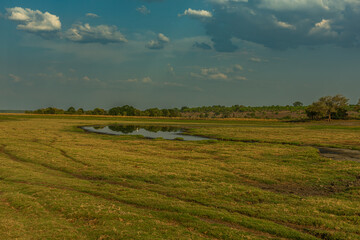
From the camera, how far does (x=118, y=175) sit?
2344 cm

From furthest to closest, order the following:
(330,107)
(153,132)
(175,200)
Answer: (330,107), (153,132), (175,200)

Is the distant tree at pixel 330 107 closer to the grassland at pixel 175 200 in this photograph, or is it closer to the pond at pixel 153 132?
the pond at pixel 153 132

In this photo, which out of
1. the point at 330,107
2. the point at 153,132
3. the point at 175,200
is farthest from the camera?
the point at 330,107

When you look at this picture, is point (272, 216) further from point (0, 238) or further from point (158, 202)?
point (0, 238)

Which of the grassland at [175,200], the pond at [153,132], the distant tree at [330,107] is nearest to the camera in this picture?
the grassland at [175,200]

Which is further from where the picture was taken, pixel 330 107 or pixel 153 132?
pixel 330 107

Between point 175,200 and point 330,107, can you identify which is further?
point 330,107

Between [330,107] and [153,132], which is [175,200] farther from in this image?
[330,107]

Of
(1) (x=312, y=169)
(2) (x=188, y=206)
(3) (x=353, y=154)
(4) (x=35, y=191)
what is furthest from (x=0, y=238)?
(3) (x=353, y=154)

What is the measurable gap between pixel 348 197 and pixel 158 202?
553 inches

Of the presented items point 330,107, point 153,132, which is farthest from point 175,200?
point 330,107

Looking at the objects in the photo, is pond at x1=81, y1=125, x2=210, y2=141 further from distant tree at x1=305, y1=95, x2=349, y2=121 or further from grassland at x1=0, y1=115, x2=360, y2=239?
distant tree at x1=305, y1=95, x2=349, y2=121

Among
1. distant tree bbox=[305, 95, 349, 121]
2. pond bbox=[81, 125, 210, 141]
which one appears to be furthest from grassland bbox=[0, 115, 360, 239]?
distant tree bbox=[305, 95, 349, 121]

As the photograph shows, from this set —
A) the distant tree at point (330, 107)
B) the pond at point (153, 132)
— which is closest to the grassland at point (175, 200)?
the pond at point (153, 132)
